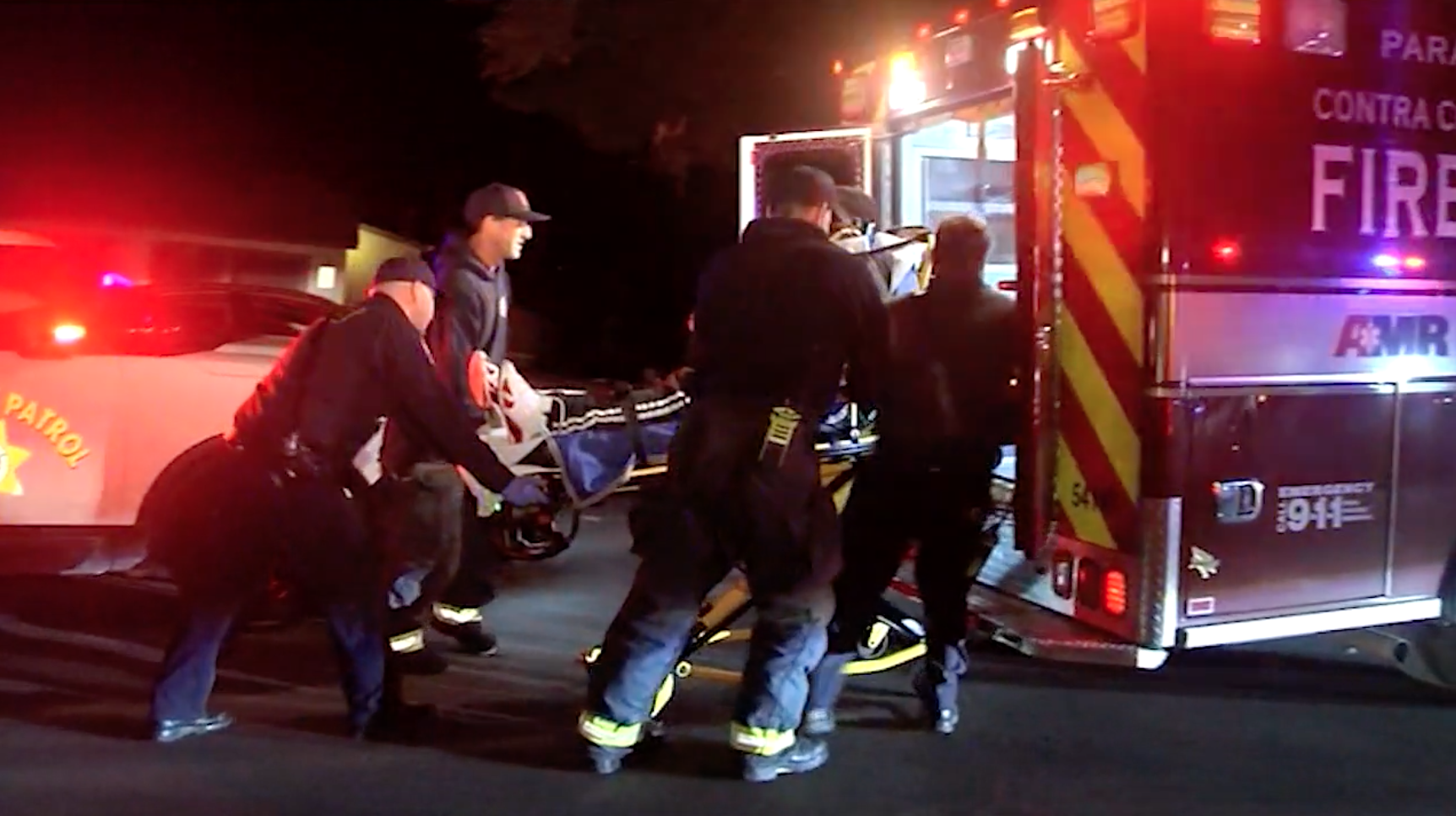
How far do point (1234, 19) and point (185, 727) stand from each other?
4.01 meters

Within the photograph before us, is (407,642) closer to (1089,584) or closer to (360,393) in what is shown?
(360,393)

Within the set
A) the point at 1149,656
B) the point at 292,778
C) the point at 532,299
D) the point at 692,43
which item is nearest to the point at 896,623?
the point at 1149,656

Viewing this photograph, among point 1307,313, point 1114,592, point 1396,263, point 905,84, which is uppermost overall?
point 905,84

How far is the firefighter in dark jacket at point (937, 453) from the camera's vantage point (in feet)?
17.4

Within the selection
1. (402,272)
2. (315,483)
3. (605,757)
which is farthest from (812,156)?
(605,757)

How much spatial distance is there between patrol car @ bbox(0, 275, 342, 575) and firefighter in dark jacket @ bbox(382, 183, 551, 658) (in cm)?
66

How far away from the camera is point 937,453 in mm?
5301

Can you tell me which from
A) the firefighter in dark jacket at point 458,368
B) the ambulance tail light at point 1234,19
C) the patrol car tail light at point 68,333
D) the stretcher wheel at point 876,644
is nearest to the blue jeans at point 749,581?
the firefighter in dark jacket at point 458,368

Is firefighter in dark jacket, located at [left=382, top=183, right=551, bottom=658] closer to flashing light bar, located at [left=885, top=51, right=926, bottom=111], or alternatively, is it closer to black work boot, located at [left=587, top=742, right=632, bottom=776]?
black work boot, located at [left=587, top=742, right=632, bottom=776]

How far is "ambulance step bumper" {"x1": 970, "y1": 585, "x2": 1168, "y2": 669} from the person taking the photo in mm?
5082

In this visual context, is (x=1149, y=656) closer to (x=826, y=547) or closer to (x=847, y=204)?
(x=826, y=547)

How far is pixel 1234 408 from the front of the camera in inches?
198

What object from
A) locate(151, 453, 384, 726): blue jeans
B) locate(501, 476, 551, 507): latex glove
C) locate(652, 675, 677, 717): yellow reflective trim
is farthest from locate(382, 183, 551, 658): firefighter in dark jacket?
locate(652, 675, 677, 717): yellow reflective trim

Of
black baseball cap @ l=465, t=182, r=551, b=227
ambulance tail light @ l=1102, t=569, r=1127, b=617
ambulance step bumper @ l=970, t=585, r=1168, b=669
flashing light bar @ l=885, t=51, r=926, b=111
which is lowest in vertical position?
ambulance step bumper @ l=970, t=585, r=1168, b=669
